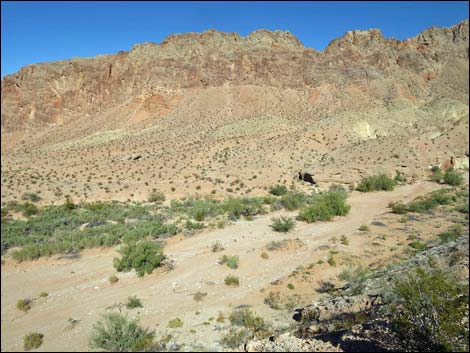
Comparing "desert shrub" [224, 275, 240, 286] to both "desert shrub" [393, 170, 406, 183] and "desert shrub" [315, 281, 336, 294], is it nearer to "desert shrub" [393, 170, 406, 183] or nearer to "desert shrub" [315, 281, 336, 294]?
"desert shrub" [315, 281, 336, 294]

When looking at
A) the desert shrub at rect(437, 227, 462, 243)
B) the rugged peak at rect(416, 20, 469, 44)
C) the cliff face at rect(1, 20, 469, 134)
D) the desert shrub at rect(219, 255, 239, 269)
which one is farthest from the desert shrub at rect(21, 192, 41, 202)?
the rugged peak at rect(416, 20, 469, 44)

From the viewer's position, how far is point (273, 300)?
33.2ft

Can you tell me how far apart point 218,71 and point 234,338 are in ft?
226

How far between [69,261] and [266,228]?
32.8ft

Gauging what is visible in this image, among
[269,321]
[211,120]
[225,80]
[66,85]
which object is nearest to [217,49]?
[225,80]

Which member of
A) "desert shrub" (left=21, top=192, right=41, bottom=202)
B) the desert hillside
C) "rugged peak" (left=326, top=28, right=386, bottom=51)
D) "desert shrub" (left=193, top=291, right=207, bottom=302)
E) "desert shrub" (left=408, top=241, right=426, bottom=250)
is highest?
"rugged peak" (left=326, top=28, right=386, bottom=51)

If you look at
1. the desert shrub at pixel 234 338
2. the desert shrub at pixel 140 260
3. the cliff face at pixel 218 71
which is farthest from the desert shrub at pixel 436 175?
the cliff face at pixel 218 71

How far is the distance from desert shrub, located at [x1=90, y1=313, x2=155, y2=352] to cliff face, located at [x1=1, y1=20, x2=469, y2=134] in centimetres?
6282

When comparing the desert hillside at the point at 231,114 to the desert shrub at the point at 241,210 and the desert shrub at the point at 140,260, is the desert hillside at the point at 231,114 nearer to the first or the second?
the desert shrub at the point at 241,210

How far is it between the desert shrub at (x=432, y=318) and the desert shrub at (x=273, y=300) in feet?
12.8

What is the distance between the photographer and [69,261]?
1436 centimetres

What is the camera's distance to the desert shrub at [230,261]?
13.2 m

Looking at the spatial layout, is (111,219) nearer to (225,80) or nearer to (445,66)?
(225,80)

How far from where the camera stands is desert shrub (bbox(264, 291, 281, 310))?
9.77m
